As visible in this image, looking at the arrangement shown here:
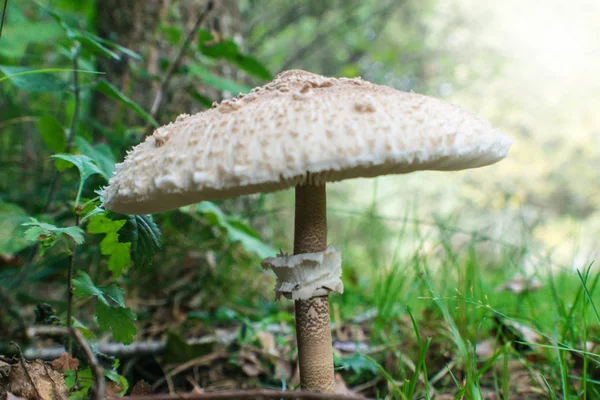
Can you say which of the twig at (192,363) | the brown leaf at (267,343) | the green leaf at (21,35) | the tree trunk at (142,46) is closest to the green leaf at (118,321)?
the twig at (192,363)

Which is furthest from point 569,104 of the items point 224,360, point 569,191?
point 224,360

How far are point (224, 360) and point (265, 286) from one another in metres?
1.34

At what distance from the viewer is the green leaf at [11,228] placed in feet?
6.75

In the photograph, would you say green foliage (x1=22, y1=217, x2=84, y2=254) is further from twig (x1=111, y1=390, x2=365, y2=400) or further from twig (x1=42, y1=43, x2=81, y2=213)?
twig (x1=42, y1=43, x2=81, y2=213)

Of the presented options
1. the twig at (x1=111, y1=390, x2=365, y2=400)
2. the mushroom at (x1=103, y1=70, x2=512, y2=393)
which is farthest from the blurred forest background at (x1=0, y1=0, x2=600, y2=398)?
the twig at (x1=111, y1=390, x2=365, y2=400)

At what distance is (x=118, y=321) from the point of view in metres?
1.65

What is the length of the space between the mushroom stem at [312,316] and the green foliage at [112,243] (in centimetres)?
74

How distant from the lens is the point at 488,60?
561 inches

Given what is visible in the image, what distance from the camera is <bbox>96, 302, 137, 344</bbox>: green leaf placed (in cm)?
163

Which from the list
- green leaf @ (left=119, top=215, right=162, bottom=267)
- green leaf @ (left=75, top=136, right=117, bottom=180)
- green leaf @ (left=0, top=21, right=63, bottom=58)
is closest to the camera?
green leaf @ (left=119, top=215, right=162, bottom=267)

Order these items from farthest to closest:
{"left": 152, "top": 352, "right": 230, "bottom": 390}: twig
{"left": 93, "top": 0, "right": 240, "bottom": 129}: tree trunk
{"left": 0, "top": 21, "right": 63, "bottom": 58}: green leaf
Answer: {"left": 93, "top": 0, "right": 240, "bottom": 129}: tree trunk
{"left": 0, "top": 21, "right": 63, "bottom": 58}: green leaf
{"left": 152, "top": 352, "right": 230, "bottom": 390}: twig

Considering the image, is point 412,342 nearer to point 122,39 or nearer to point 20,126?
point 122,39

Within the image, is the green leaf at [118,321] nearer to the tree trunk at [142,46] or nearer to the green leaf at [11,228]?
the green leaf at [11,228]

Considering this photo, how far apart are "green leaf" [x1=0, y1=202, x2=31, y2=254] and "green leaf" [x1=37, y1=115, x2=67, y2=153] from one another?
0.56m
